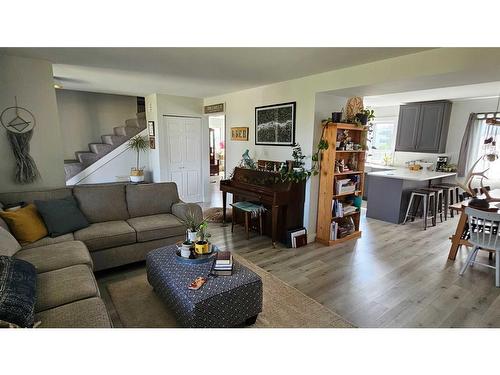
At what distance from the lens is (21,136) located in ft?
9.73

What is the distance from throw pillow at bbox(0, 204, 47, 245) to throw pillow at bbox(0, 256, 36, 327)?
94cm

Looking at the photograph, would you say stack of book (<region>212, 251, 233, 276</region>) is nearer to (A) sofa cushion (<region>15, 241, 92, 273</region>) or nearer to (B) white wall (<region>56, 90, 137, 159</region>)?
(A) sofa cushion (<region>15, 241, 92, 273</region>)

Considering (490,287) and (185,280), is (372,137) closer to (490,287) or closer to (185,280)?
(490,287)

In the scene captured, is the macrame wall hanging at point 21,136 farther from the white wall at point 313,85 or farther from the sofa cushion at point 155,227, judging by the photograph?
the white wall at point 313,85

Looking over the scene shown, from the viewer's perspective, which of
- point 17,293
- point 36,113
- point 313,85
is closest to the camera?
point 17,293

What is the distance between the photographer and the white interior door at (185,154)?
5.40 meters

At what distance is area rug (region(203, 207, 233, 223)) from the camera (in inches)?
183

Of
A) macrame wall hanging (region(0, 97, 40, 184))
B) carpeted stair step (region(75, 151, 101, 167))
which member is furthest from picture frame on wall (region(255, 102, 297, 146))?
carpeted stair step (region(75, 151, 101, 167))

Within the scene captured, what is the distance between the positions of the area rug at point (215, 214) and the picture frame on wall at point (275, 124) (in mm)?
1442

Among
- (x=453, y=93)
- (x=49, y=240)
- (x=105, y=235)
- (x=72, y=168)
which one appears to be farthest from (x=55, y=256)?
(x=453, y=93)

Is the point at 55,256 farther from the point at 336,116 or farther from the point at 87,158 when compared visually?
the point at 87,158

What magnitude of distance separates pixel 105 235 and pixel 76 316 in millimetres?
1318

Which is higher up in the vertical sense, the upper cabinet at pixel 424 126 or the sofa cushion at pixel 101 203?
the upper cabinet at pixel 424 126

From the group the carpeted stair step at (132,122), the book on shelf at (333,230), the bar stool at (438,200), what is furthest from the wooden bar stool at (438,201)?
the carpeted stair step at (132,122)
